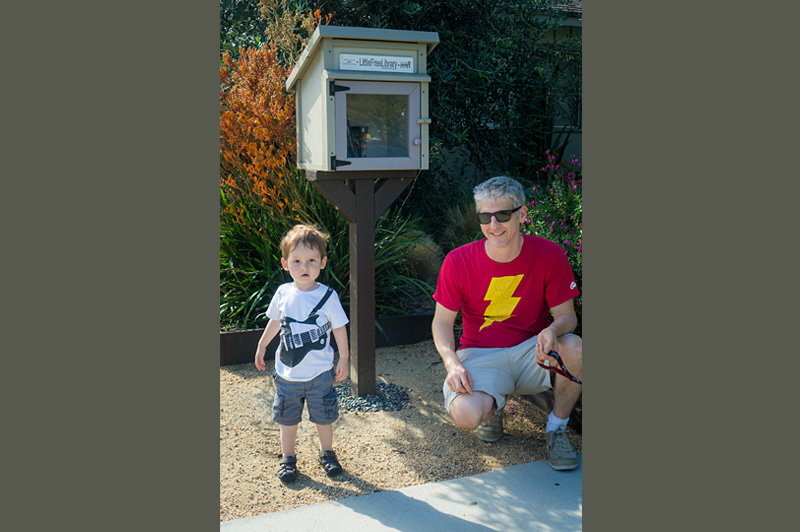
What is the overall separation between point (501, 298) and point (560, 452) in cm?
75

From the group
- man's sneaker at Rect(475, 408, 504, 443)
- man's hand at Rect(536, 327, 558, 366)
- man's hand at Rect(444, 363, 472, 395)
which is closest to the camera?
man's hand at Rect(536, 327, 558, 366)

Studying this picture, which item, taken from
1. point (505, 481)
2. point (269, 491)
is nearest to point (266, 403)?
point (269, 491)

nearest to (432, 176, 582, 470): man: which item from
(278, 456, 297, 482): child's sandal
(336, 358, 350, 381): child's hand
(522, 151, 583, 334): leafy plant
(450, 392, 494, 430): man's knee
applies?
(450, 392, 494, 430): man's knee

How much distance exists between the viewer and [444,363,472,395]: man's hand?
9.27ft

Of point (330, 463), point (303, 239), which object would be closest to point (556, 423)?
point (330, 463)

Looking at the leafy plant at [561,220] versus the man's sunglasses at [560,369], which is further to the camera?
the leafy plant at [561,220]

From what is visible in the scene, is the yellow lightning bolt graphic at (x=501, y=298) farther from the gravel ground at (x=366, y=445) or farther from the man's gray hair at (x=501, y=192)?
the gravel ground at (x=366, y=445)

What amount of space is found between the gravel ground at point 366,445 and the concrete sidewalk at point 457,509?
12 centimetres

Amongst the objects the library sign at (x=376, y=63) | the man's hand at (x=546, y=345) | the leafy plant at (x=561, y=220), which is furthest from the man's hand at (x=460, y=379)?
the library sign at (x=376, y=63)

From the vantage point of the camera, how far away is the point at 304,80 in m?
3.85

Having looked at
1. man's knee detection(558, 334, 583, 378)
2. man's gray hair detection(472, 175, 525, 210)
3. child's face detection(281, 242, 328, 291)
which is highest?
man's gray hair detection(472, 175, 525, 210)

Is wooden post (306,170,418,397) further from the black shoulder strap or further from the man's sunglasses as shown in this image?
the man's sunglasses

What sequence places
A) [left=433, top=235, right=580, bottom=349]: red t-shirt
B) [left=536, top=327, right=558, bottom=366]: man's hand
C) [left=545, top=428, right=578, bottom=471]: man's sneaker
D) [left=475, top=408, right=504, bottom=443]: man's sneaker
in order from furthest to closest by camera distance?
[left=475, top=408, right=504, bottom=443]: man's sneaker, [left=433, top=235, right=580, bottom=349]: red t-shirt, [left=545, top=428, right=578, bottom=471]: man's sneaker, [left=536, top=327, right=558, bottom=366]: man's hand

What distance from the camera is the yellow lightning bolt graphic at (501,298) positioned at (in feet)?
10.1
